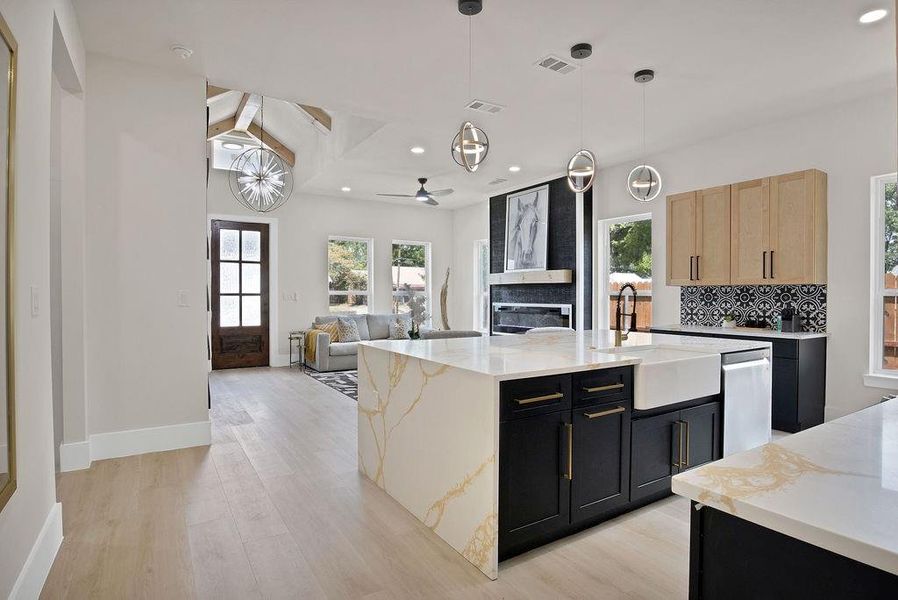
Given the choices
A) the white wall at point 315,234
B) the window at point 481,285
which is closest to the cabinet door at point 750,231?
the window at point 481,285

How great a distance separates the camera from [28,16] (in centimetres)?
198

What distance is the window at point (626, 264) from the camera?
6.16 m

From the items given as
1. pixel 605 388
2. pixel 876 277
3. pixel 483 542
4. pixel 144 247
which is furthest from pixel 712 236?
pixel 144 247

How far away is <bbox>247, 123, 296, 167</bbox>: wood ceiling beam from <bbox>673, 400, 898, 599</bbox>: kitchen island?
7632mm

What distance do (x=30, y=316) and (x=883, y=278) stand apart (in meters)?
5.74

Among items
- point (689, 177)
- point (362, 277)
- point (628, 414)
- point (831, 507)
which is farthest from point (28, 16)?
point (362, 277)

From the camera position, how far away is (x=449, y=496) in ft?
7.72


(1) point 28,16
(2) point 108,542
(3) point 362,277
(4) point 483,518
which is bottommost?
(2) point 108,542

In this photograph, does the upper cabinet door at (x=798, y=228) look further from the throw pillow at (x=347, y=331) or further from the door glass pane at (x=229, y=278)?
the door glass pane at (x=229, y=278)

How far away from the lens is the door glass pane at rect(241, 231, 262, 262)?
8156 millimetres

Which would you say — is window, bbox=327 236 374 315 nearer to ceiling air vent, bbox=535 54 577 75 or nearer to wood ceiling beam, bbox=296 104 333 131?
wood ceiling beam, bbox=296 104 333 131

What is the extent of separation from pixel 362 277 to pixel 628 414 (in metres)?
7.08

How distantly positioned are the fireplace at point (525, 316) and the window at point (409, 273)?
1.80 meters

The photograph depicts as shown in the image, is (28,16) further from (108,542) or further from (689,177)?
(689,177)
